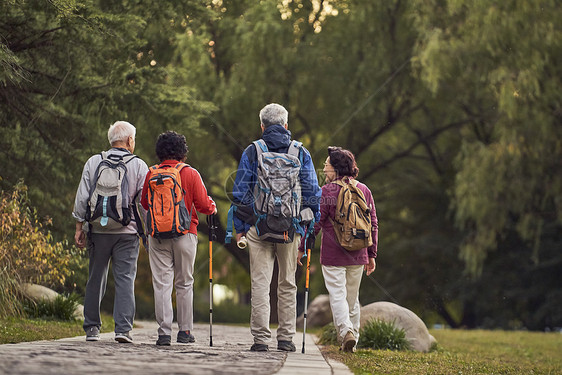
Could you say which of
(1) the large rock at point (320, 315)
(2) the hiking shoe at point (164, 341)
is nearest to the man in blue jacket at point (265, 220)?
(2) the hiking shoe at point (164, 341)

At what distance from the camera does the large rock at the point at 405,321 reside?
10.6 meters

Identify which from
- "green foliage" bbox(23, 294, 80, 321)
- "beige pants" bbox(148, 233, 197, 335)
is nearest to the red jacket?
"beige pants" bbox(148, 233, 197, 335)

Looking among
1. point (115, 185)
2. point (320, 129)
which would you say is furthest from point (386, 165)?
point (115, 185)

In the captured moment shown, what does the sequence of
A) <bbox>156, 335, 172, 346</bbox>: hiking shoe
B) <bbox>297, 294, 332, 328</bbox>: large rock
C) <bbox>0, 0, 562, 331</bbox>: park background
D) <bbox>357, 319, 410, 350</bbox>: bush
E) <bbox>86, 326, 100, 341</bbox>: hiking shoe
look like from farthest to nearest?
1. <bbox>297, 294, 332, 328</bbox>: large rock
2. <bbox>0, 0, 562, 331</bbox>: park background
3. <bbox>357, 319, 410, 350</bbox>: bush
4. <bbox>86, 326, 100, 341</bbox>: hiking shoe
5. <bbox>156, 335, 172, 346</bbox>: hiking shoe

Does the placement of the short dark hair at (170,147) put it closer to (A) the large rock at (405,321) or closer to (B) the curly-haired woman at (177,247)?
(B) the curly-haired woman at (177,247)

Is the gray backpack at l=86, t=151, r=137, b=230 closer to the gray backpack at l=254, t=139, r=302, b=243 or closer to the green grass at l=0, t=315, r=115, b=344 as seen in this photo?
the gray backpack at l=254, t=139, r=302, b=243

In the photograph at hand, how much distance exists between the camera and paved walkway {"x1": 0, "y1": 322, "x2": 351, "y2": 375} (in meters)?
5.01

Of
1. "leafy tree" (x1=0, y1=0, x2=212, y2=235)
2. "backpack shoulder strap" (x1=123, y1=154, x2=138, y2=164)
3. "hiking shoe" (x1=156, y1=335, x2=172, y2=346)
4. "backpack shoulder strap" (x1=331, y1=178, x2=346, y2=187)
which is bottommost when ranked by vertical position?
"hiking shoe" (x1=156, y1=335, x2=172, y2=346)

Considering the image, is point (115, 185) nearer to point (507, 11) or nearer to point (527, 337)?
point (507, 11)

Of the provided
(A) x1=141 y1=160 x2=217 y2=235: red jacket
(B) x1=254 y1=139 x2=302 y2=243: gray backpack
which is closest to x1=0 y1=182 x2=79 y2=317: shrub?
(A) x1=141 y1=160 x2=217 y2=235: red jacket

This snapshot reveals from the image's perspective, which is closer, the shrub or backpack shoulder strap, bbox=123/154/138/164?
backpack shoulder strap, bbox=123/154/138/164

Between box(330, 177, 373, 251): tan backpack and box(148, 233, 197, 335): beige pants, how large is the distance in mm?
1507

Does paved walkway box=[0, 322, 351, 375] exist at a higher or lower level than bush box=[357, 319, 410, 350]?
higher

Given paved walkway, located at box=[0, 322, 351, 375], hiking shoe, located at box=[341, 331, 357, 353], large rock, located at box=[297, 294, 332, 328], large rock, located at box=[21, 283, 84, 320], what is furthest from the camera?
large rock, located at box=[297, 294, 332, 328]
